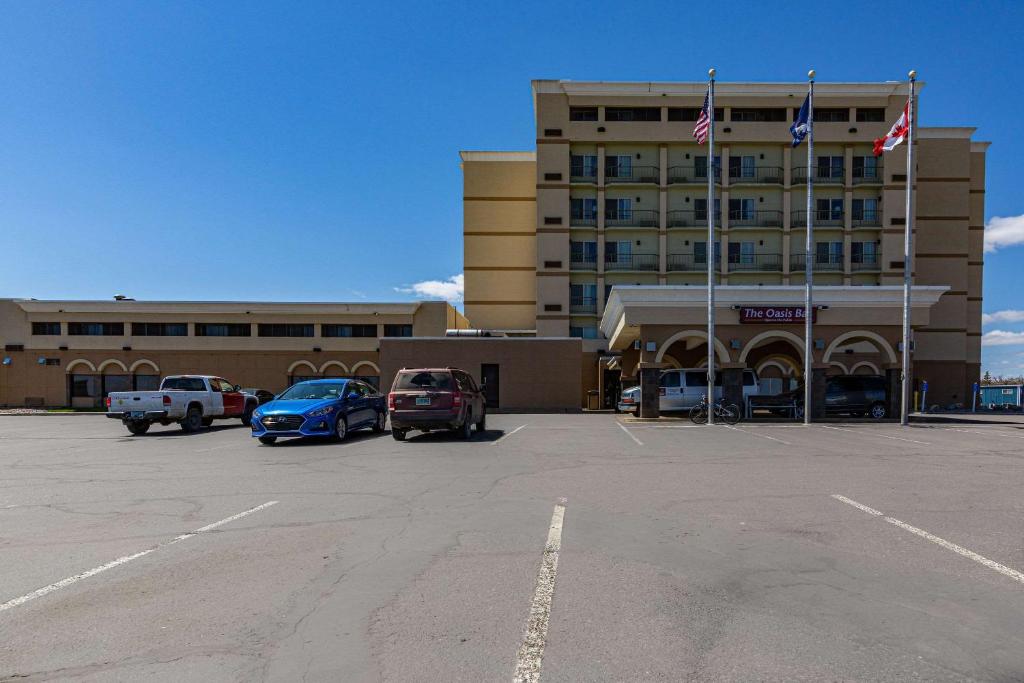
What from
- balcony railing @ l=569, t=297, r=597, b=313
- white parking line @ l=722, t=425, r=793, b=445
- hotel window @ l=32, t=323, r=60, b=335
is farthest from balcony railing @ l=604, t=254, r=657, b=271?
hotel window @ l=32, t=323, r=60, b=335

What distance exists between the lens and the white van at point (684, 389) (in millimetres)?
24562

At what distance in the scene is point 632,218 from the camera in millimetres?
42844

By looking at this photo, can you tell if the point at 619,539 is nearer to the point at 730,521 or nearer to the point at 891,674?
the point at 730,521

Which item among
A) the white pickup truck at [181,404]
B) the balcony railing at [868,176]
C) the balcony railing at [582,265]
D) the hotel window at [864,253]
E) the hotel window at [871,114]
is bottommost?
the white pickup truck at [181,404]

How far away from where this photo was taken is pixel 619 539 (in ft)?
19.4

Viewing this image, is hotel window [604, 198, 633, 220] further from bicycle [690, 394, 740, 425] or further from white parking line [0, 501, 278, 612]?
white parking line [0, 501, 278, 612]

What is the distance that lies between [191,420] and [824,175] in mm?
42291

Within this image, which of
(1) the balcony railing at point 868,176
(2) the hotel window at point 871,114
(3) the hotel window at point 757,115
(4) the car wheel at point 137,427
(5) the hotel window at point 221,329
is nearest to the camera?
(4) the car wheel at point 137,427

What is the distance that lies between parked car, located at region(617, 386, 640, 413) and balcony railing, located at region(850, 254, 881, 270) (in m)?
23.9

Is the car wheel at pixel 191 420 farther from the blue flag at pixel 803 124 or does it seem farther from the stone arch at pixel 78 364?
the stone arch at pixel 78 364

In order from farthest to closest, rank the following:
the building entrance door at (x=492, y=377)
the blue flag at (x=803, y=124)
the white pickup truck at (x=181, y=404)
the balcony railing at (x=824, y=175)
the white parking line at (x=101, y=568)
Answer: the balcony railing at (x=824, y=175) < the building entrance door at (x=492, y=377) < the blue flag at (x=803, y=124) < the white pickup truck at (x=181, y=404) < the white parking line at (x=101, y=568)

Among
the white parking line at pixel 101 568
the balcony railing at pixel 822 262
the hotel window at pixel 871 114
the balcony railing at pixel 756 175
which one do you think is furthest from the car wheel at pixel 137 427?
the hotel window at pixel 871 114

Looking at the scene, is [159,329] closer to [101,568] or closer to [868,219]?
[101,568]

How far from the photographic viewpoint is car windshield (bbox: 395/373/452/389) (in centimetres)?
1510
